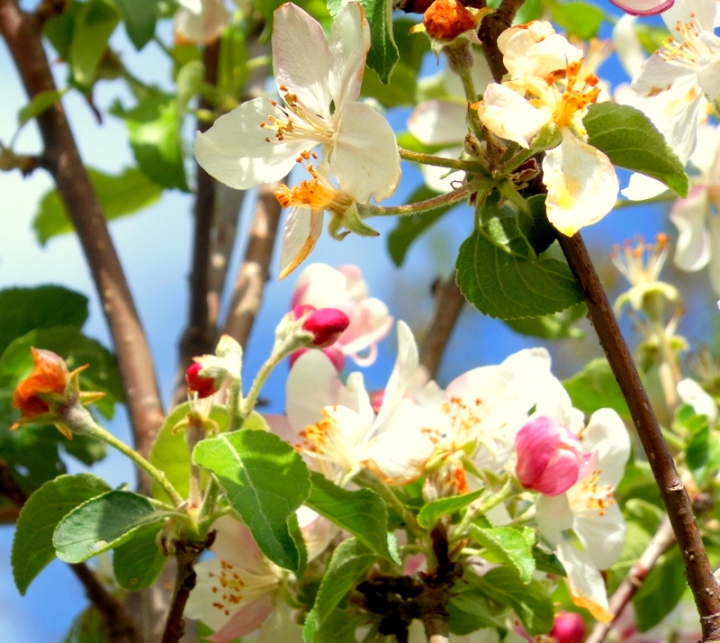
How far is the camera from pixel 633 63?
1.14m

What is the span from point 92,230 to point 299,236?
→ 722 millimetres

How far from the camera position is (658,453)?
1.88 ft

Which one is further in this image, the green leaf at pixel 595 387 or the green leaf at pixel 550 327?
the green leaf at pixel 550 327

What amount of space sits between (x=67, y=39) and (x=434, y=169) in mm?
614

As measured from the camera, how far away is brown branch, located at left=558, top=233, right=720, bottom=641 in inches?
22.4

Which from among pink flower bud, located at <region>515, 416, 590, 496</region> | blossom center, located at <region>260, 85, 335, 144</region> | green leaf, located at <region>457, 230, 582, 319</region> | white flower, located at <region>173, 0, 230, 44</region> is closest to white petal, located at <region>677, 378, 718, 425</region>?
pink flower bud, located at <region>515, 416, 590, 496</region>

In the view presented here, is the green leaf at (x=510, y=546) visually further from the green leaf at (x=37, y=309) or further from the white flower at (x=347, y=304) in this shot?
the green leaf at (x=37, y=309)

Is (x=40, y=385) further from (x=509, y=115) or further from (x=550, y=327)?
(x=550, y=327)

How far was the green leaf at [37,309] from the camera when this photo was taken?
48.9 inches

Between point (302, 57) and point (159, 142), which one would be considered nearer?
point (302, 57)

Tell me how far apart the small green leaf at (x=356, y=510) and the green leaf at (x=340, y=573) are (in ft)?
0.06

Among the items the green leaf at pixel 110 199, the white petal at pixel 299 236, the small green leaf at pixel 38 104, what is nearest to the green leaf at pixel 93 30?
the small green leaf at pixel 38 104

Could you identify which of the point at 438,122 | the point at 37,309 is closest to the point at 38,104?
the point at 37,309

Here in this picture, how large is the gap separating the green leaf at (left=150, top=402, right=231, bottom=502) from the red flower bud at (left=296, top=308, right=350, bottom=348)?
113 millimetres
